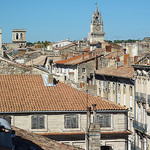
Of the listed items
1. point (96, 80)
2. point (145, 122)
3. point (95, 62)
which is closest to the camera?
point (145, 122)

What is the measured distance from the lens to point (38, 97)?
28688mm

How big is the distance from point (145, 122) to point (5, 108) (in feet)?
54.8

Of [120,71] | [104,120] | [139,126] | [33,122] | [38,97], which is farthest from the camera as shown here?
[120,71]

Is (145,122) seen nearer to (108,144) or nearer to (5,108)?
(108,144)

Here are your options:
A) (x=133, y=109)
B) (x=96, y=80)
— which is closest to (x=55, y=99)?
(x=133, y=109)

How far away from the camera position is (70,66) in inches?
2869

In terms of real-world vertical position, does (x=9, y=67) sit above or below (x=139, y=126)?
above

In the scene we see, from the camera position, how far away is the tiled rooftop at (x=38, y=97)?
27.5 m

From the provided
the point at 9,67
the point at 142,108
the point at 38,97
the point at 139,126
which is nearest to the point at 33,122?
the point at 38,97

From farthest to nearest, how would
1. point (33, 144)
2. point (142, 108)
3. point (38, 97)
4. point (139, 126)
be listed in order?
point (142, 108) → point (139, 126) → point (38, 97) → point (33, 144)

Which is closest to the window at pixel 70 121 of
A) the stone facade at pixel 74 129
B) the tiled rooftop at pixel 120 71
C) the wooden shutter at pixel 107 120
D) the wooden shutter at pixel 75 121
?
the wooden shutter at pixel 75 121

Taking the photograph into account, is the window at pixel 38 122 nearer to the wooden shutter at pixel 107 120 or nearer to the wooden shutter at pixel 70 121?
the wooden shutter at pixel 70 121

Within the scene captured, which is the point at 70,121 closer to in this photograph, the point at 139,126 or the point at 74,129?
the point at 74,129

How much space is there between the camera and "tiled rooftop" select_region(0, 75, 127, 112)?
90.2ft
